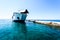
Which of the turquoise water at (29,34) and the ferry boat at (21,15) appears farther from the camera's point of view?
Answer: the ferry boat at (21,15)

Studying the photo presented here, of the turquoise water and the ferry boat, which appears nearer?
the turquoise water

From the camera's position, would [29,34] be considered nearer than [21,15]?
Yes

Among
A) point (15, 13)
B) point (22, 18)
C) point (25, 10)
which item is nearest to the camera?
point (25, 10)

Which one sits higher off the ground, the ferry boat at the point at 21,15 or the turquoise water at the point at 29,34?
the ferry boat at the point at 21,15

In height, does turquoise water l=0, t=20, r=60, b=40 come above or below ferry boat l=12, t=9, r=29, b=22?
below

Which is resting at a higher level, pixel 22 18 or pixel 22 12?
pixel 22 12

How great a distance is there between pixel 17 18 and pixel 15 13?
4.41 metres

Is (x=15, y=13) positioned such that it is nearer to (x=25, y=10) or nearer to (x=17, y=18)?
(x=17, y=18)

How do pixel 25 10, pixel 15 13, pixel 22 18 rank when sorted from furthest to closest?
pixel 15 13 < pixel 22 18 < pixel 25 10

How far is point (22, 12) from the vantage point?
6028 cm

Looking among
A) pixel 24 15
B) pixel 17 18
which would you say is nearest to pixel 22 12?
pixel 24 15

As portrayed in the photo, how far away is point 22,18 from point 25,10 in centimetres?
681

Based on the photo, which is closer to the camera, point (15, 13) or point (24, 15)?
point (24, 15)

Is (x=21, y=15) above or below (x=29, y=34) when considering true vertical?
above
